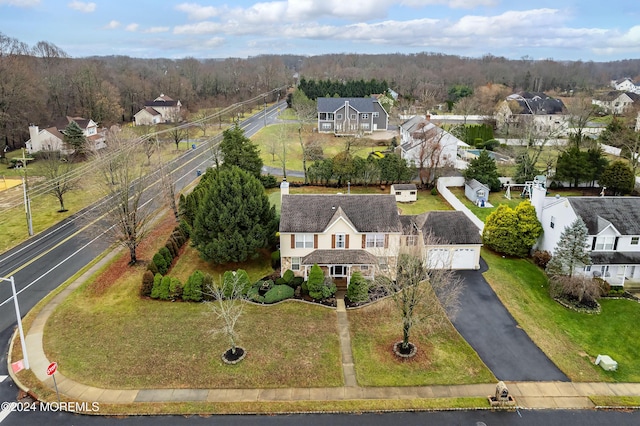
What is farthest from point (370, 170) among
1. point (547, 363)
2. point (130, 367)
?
point (130, 367)

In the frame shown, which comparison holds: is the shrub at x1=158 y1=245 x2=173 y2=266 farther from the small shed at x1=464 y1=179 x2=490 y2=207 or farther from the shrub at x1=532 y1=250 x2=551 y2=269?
the small shed at x1=464 y1=179 x2=490 y2=207

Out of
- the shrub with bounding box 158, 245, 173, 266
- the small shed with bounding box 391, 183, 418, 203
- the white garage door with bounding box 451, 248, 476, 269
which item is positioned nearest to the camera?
the shrub with bounding box 158, 245, 173, 266

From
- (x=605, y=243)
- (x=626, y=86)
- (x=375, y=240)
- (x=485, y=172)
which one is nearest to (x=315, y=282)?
(x=375, y=240)

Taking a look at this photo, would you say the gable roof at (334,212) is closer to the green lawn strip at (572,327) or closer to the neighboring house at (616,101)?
the green lawn strip at (572,327)

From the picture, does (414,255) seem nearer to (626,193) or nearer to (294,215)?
(294,215)

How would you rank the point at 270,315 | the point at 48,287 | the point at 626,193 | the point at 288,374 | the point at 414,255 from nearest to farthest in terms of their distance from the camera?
the point at 288,374 → the point at 414,255 → the point at 270,315 → the point at 48,287 → the point at 626,193

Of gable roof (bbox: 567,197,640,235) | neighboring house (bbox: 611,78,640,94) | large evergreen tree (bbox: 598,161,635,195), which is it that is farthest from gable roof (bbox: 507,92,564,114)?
neighboring house (bbox: 611,78,640,94)
